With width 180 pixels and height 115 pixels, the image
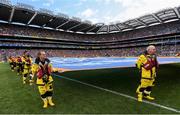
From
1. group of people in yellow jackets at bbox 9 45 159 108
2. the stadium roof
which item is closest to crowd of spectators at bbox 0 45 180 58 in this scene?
the stadium roof

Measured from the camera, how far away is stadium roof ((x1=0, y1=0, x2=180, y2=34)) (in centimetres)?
5660

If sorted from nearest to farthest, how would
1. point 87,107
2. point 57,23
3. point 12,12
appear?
point 87,107, point 12,12, point 57,23

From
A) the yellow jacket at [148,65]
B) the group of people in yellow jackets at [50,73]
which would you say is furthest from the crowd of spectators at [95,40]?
the yellow jacket at [148,65]

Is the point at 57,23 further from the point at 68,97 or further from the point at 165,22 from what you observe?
the point at 68,97

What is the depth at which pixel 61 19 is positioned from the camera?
69625mm

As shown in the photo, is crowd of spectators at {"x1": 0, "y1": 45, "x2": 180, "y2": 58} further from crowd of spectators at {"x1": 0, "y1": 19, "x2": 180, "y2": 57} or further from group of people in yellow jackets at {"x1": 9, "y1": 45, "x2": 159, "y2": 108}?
group of people in yellow jackets at {"x1": 9, "y1": 45, "x2": 159, "y2": 108}

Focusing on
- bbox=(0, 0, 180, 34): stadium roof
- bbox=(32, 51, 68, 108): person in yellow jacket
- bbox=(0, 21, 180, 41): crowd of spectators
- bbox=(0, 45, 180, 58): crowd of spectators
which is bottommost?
bbox=(32, 51, 68, 108): person in yellow jacket

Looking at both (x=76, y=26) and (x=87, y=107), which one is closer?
(x=87, y=107)

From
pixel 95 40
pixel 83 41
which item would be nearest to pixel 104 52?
pixel 95 40

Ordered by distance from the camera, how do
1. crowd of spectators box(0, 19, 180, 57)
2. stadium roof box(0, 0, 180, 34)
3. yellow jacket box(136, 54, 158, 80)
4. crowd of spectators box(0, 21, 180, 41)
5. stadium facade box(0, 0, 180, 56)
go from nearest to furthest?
yellow jacket box(136, 54, 158, 80) < stadium roof box(0, 0, 180, 34) < stadium facade box(0, 0, 180, 56) < crowd of spectators box(0, 19, 180, 57) < crowd of spectators box(0, 21, 180, 41)

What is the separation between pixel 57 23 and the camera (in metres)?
73.8

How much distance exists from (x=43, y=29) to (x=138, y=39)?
43.3 m

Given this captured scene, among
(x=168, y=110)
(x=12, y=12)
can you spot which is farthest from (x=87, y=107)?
(x=12, y=12)

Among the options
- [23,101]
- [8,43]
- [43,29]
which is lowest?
[23,101]
